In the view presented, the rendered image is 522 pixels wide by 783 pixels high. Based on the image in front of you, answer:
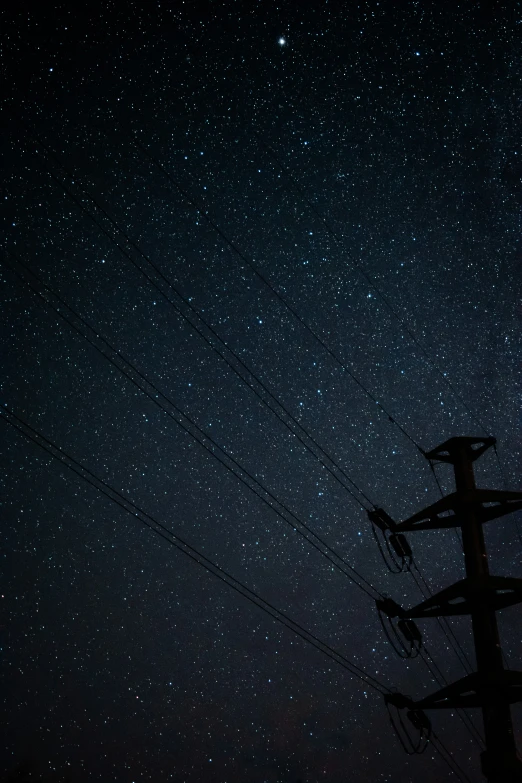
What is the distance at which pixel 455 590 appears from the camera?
10.7 meters

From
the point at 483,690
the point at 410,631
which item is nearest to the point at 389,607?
the point at 410,631

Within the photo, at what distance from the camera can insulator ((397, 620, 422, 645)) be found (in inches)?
491

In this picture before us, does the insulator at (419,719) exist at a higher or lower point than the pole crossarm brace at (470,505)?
lower

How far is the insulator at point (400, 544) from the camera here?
1267cm

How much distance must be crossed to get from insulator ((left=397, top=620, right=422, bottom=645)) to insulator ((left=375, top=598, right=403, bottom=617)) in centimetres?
57

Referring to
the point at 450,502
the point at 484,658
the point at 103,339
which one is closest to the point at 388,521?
the point at 450,502

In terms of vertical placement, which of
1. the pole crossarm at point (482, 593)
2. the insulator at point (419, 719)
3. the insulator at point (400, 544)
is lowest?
the insulator at point (419, 719)

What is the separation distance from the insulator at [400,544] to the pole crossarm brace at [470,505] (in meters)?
0.85

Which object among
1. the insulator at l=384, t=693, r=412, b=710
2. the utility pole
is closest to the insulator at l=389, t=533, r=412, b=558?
the utility pole

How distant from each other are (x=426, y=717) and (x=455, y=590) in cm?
312

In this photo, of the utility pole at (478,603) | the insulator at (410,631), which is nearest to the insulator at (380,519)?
the utility pole at (478,603)

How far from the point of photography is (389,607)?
1210cm

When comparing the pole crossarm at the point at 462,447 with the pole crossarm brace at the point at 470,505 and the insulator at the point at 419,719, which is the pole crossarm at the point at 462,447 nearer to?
the pole crossarm brace at the point at 470,505

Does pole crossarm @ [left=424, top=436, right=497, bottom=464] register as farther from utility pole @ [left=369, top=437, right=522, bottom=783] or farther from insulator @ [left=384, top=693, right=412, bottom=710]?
insulator @ [left=384, top=693, right=412, bottom=710]
